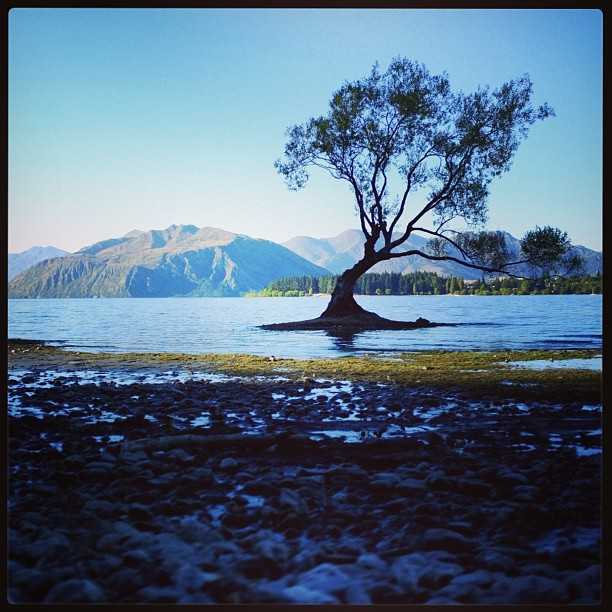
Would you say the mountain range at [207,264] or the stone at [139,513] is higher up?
the mountain range at [207,264]

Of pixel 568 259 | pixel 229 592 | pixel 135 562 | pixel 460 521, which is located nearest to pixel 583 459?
pixel 460 521

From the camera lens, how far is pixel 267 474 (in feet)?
14.5

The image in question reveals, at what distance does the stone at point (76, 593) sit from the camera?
10.1ft

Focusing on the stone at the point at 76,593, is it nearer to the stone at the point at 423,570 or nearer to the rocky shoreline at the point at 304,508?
the rocky shoreline at the point at 304,508

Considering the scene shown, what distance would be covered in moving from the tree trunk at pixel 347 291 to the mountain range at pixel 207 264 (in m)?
0.32

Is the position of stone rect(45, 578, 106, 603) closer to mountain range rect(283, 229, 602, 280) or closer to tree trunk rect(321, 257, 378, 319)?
mountain range rect(283, 229, 602, 280)

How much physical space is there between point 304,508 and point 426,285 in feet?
92.5

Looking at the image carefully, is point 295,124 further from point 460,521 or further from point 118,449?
point 460,521

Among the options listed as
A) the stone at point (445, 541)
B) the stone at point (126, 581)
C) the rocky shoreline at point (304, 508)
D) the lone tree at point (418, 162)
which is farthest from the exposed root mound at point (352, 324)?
the stone at point (126, 581)

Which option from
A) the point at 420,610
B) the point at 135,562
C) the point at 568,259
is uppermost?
the point at 568,259

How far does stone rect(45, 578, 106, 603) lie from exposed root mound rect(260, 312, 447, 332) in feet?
55.0

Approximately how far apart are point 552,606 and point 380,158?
19008 mm

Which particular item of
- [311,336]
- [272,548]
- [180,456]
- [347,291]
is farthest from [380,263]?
[272,548]

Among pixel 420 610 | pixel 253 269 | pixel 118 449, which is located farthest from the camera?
pixel 253 269
